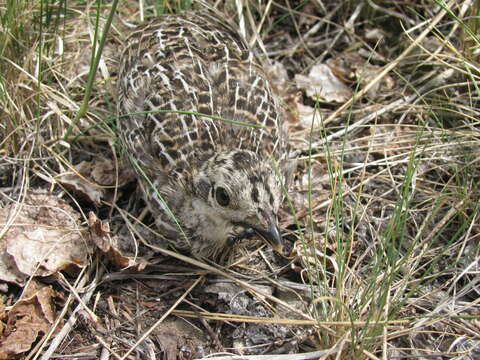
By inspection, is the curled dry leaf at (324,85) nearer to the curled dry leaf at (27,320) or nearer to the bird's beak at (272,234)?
the bird's beak at (272,234)

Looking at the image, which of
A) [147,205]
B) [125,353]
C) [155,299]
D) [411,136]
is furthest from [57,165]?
[411,136]

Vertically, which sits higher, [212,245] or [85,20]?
[85,20]

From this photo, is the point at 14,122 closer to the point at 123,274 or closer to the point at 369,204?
the point at 123,274

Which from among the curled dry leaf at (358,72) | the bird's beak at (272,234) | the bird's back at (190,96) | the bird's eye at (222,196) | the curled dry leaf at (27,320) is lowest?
the curled dry leaf at (27,320)

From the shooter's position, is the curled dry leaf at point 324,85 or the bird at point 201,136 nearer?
the bird at point 201,136

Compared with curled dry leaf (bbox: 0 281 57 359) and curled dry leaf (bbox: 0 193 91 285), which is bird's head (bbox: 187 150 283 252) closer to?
curled dry leaf (bbox: 0 193 91 285)

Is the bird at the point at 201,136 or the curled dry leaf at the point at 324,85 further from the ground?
the bird at the point at 201,136

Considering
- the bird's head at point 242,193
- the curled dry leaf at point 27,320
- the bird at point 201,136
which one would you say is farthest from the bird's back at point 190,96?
the curled dry leaf at point 27,320

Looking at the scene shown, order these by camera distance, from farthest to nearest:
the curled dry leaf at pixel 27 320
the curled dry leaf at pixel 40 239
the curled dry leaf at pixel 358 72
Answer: the curled dry leaf at pixel 358 72 < the curled dry leaf at pixel 40 239 < the curled dry leaf at pixel 27 320
